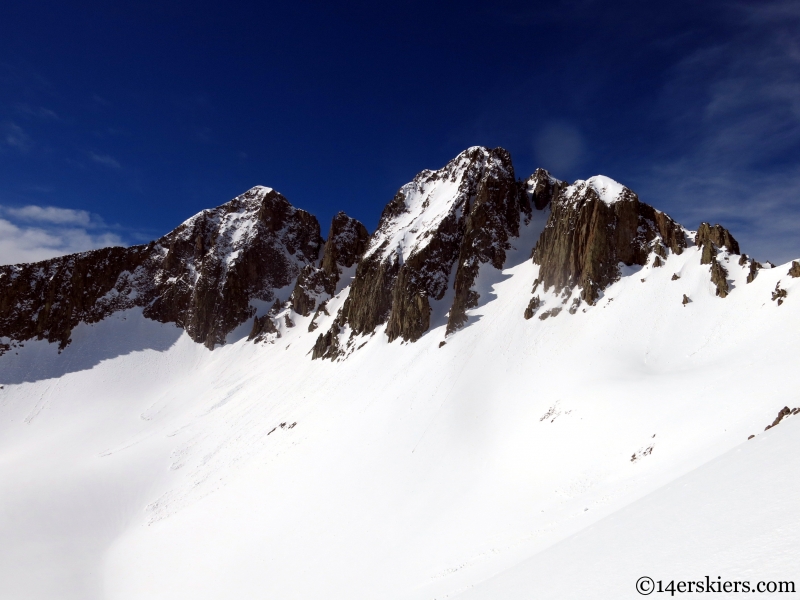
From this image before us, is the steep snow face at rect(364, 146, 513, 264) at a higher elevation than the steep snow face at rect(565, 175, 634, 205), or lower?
higher

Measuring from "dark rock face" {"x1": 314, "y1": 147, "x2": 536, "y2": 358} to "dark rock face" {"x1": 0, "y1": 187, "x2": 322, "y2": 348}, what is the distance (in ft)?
114

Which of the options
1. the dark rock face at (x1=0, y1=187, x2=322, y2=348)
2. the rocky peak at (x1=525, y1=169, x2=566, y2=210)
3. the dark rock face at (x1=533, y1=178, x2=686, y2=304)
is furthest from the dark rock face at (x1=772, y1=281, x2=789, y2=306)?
the dark rock face at (x1=0, y1=187, x2=322, y2=348)

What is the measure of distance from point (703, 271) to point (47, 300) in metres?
115

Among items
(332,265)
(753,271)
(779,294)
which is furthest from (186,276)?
(779,294)

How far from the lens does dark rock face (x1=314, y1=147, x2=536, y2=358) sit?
61531 millimetres

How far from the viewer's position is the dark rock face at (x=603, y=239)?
166ft

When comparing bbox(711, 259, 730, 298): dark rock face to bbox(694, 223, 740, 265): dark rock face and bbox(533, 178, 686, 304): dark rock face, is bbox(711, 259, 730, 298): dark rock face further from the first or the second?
bbox(533, 178, 686, 304): dark rock face

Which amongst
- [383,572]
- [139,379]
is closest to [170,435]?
[139,379]

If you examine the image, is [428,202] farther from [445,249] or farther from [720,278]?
[720,278]

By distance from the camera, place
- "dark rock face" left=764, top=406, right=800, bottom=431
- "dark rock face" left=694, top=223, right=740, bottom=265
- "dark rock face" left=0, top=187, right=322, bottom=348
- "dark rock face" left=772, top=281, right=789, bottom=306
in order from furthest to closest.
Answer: "dark rock face" left=0, top=187, right=322, bottom=348, "dark rock face" left=694, top=223, right=740, bottom=265, "dark rock face" left=772, top=281, right=789, bottom=306, "dark rock face" left=764, top=406, right=800, bottom=431

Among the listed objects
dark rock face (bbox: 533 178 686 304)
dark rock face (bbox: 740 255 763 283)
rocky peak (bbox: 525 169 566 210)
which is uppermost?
rocky peak (bbox: 525 169 566 210)

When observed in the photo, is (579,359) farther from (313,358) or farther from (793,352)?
(313,358)

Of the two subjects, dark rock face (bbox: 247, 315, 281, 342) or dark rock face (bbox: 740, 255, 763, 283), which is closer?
dark rock face (bbox: 740, 255, 763, 283)

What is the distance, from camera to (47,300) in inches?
3558
